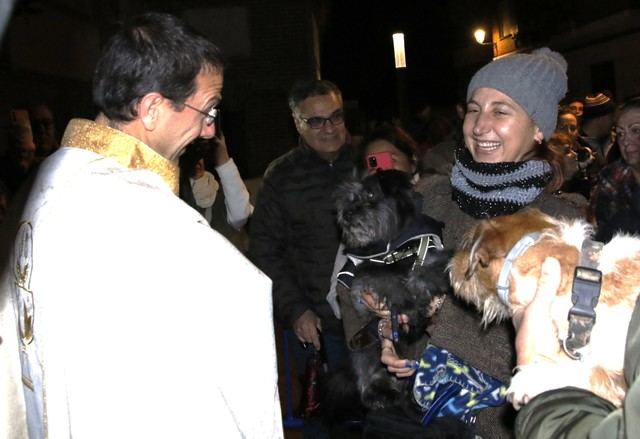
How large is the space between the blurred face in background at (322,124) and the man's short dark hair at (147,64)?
8.74 feet

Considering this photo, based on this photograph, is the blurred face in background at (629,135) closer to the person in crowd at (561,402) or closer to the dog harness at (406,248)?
the dog harness at (406,248)

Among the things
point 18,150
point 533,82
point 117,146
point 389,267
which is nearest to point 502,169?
point 533,82

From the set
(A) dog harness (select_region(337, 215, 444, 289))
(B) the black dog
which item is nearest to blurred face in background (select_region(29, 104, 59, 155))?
(B) the black dog

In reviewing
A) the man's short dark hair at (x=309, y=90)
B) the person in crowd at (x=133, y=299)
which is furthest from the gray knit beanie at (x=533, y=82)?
the man's short dark hair at (x=309, y=90)

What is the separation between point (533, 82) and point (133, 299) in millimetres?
1962

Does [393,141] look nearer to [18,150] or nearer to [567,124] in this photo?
[18,150]

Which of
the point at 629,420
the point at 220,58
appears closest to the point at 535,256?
the point at 629,420

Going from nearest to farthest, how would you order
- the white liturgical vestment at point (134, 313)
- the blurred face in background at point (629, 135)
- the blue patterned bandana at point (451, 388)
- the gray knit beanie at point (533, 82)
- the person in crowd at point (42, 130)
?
1. the white liturgical vestment at point (134, 313)
2. the blue patterned bandana at point (451, 388)
3. the gray knit beanie at point (533, 82)
4. the blurred face in background at point (629, 135)
5. the person in crowd at point (42, 130)

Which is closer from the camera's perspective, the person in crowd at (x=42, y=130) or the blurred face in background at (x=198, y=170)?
the blurred face in background at (x=198, y=170)

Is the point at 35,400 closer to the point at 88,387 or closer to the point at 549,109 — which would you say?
the point at 88,387

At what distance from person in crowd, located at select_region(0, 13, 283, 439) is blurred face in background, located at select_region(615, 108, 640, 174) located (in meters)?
3.75

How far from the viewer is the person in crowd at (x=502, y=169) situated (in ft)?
10.1

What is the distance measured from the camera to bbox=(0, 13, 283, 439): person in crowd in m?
2.11

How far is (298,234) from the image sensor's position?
4.98 m
